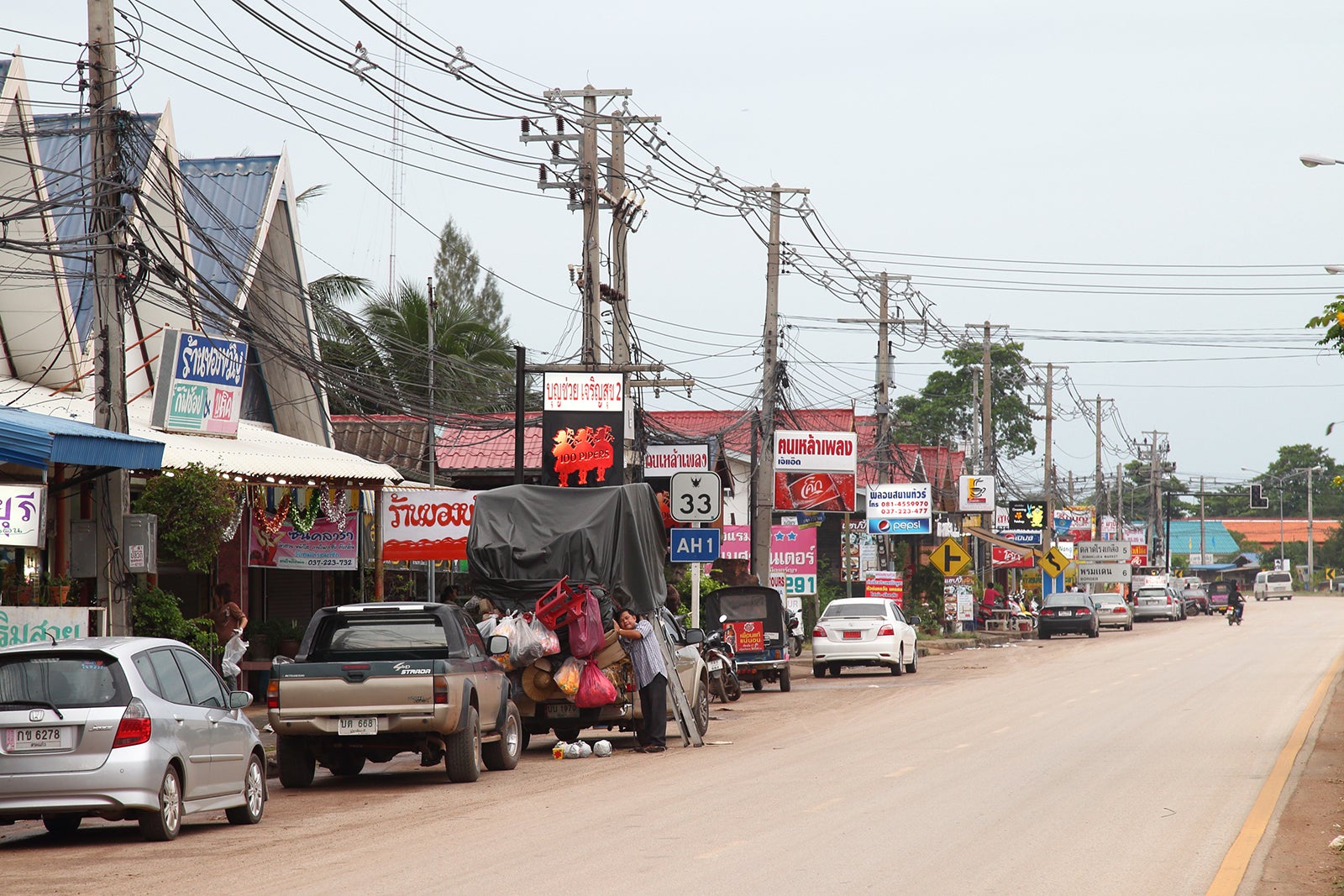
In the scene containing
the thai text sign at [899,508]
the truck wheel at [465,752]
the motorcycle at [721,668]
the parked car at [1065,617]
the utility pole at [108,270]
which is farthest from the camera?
the parked car at [1065,617]

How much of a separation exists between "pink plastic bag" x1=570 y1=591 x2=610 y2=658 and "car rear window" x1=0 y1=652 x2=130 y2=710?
22.9ft

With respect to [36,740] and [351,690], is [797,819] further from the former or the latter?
[36,740]

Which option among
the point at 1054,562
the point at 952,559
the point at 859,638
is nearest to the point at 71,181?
the point at 859,638

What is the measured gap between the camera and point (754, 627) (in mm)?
28109

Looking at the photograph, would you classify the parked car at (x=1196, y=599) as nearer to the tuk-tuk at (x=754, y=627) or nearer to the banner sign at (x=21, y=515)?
the tuk-tuk at (x=754, y=627)

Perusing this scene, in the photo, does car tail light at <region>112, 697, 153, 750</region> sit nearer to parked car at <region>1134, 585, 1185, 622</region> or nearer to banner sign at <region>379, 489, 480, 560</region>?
banner sign at <region>379, 489, 480, 560</region>

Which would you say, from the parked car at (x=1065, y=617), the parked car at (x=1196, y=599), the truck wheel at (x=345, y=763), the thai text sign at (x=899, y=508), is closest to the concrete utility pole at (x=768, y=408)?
the thai text sign at (x=899, y=508)

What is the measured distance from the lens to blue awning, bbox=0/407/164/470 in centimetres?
1452

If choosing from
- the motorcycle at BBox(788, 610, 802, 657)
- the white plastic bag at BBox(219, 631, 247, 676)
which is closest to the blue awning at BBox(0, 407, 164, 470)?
the white plastic bag at BBox(219, 631, 247, 676)

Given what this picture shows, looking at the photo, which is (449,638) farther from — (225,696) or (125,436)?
(125,436)

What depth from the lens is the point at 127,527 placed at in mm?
15766

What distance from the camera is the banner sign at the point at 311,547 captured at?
81.8 ft

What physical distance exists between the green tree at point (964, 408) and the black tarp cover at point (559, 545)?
7035cm

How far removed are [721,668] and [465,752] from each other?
10373mm
